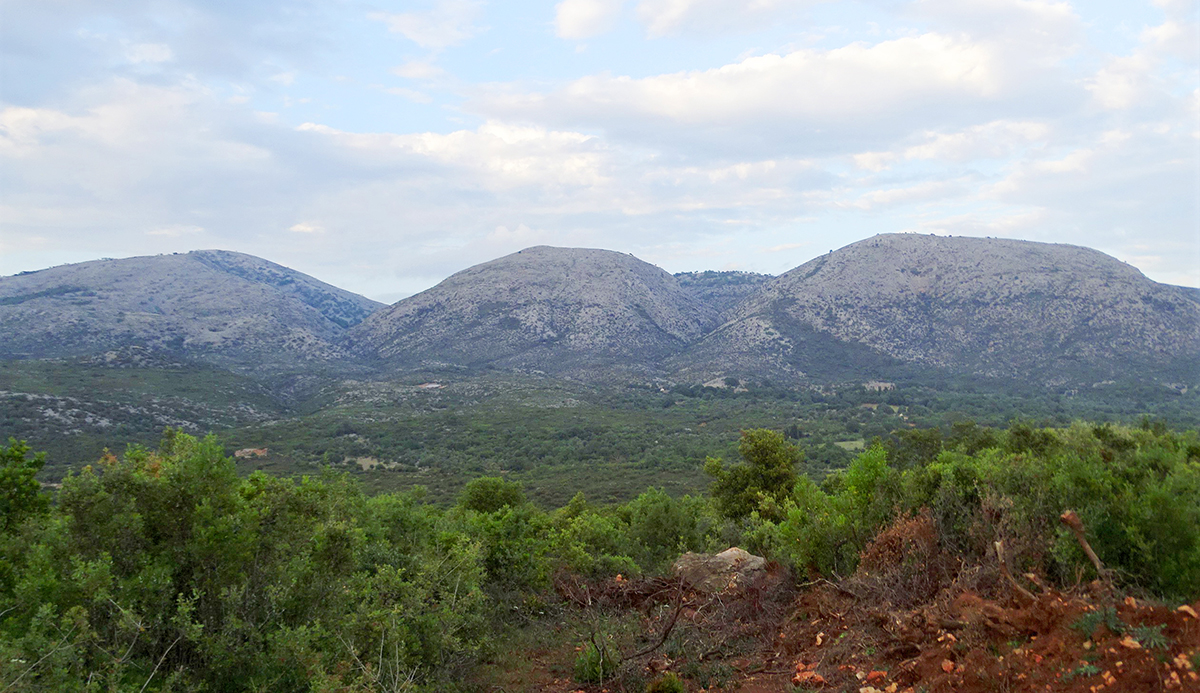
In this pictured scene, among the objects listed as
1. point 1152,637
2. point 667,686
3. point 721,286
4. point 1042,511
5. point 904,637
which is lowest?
point 667,686

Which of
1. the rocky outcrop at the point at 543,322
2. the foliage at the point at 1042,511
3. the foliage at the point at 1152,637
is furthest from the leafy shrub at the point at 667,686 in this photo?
the rocky outcrop at the point at 543,322

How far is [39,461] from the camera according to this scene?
27.1ft

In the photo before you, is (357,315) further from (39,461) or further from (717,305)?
(39,461)

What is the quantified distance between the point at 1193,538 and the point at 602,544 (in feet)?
37.7

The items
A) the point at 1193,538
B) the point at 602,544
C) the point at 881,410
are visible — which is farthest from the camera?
the point at 881,410

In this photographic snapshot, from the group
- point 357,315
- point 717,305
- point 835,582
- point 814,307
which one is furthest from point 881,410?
point 357,315

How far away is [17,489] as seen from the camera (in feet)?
25.4

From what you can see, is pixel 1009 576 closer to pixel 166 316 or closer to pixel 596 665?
pixel 596 665

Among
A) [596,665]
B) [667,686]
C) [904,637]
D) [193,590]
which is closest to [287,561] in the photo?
[193,590]

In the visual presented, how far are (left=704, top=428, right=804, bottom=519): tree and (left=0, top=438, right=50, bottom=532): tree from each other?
61.3ft

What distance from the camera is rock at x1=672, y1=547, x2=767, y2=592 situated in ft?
34.3

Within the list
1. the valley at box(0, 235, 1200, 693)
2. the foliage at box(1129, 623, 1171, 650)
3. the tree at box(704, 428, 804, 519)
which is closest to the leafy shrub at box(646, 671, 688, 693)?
the valley at box(0, 235, 1200, 693)

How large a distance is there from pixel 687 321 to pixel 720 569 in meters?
112

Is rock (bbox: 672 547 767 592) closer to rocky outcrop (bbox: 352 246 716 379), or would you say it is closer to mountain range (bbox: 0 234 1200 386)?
mountain range (bbox: 0 234 1200 386)
